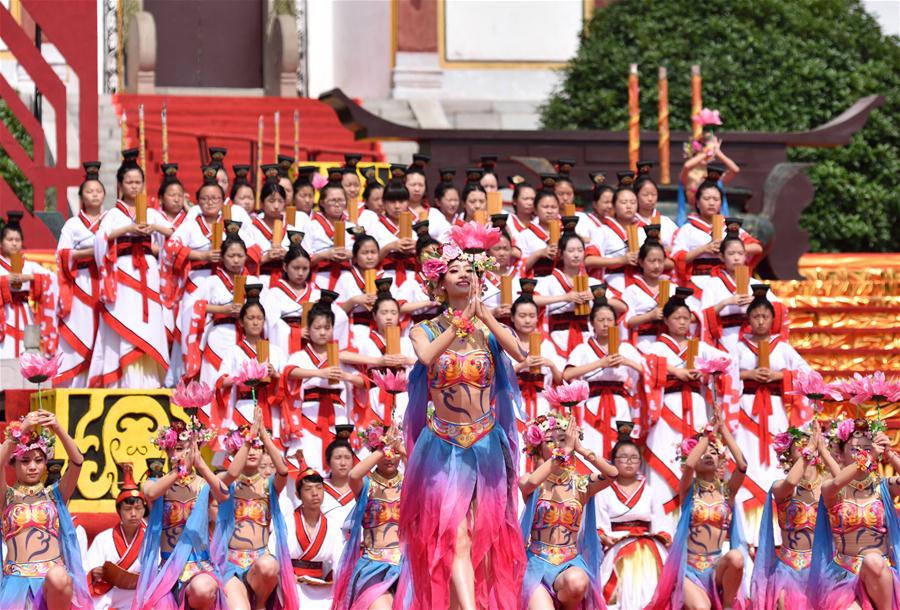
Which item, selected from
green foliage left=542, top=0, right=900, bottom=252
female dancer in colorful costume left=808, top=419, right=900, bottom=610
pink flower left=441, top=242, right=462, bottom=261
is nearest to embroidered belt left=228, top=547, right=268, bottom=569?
pink flower left=441, top=242, right=462, bottom=261

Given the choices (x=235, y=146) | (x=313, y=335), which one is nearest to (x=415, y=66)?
(x=235, y=146)

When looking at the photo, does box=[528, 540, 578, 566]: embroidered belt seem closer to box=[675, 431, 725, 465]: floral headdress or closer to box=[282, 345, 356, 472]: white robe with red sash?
box=[675, 431, 725, 465]: floral headdress

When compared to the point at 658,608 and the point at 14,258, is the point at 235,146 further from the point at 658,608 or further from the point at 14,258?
the point at 658,608

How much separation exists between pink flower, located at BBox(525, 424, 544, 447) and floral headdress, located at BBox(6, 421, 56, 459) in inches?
92.0

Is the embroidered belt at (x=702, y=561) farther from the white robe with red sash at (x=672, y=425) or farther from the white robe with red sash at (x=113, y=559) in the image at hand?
the white robe with red sash at (x=113, y=559)

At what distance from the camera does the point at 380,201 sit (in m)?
12.4

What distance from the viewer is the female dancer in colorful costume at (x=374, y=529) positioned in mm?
9266

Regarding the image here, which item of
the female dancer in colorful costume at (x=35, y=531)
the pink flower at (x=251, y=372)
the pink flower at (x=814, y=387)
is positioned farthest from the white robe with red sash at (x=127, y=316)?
the pink flower at (x=814, y=387)

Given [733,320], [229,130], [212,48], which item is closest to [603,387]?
[733,320]

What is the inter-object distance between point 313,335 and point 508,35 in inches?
436

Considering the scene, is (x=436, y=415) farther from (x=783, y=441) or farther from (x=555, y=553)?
(x=783, y=441)

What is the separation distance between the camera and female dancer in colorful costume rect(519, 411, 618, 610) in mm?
9102

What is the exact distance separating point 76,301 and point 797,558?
5.05m

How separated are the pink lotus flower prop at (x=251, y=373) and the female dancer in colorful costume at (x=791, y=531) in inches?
111
